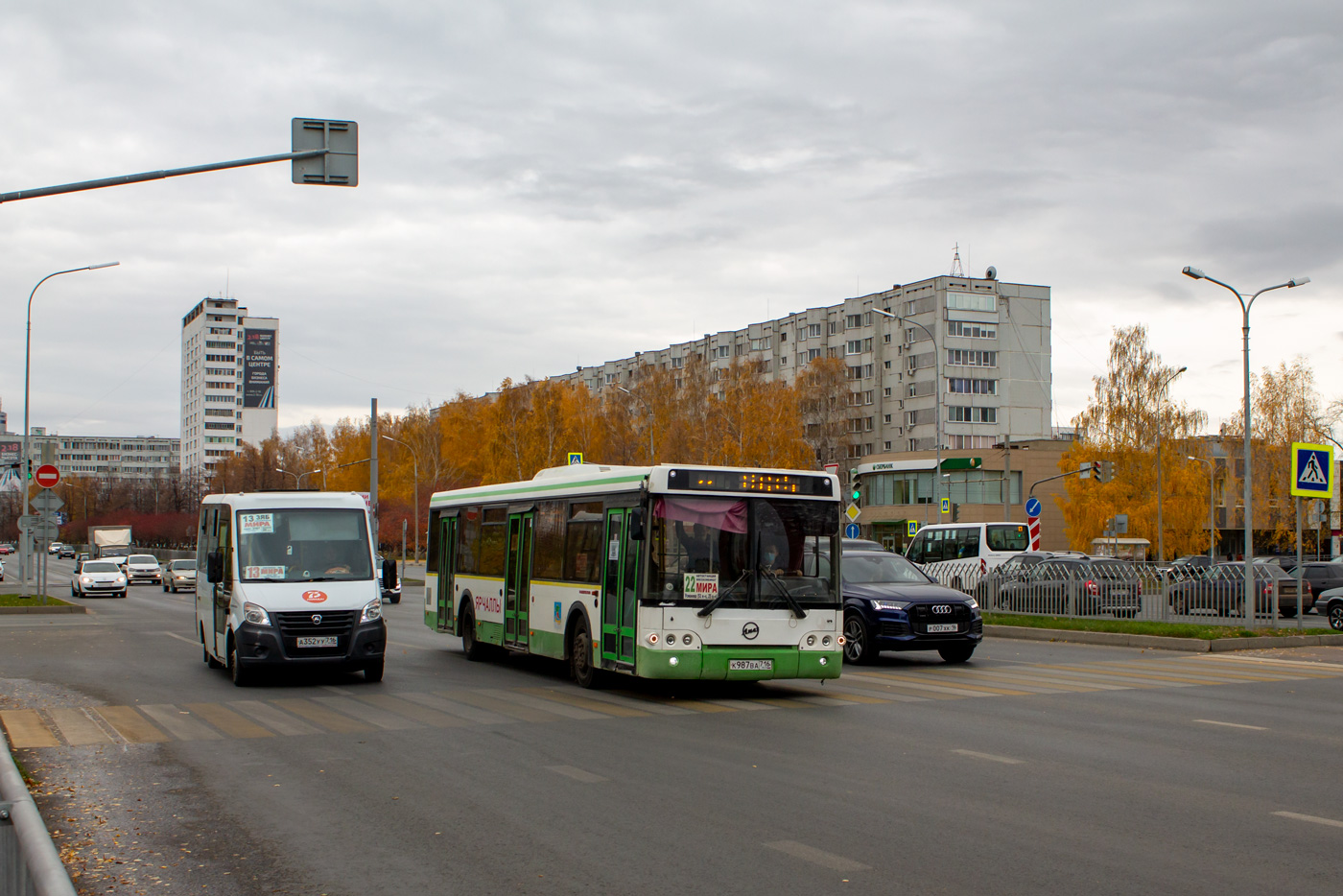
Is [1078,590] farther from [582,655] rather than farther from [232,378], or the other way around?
[232,378]

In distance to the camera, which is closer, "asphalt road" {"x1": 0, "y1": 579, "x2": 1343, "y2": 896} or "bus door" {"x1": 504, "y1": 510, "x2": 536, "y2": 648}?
"asphalt road" {"x1": 0, "y1": 579, "x2": 1343, "y2": 896}

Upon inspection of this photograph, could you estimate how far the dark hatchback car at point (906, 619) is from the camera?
18.2m

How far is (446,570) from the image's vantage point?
68.7 ft

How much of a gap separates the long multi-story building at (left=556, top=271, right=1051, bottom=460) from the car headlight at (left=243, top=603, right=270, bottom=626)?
82.7 meters

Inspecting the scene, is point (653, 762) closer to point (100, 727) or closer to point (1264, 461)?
point (100, 727)

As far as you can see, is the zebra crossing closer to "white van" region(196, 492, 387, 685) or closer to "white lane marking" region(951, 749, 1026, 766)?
"white van" region(196, 492, 387, 685)

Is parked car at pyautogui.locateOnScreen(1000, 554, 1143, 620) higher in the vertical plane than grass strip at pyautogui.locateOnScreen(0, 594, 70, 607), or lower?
higher

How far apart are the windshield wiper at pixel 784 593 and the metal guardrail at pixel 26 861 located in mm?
9605

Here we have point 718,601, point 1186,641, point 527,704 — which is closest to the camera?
point 527,704

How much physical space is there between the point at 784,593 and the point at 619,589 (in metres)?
1.87

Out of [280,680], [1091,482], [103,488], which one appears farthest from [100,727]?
[103,488]

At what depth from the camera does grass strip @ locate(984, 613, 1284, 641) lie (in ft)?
72.9

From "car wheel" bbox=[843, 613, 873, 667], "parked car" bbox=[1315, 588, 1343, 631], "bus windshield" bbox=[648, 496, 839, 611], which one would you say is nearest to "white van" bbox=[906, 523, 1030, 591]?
"parked car" bbox=[1315, 588, 1343, 631]

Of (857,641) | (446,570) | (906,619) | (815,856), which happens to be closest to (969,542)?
(857,641)
